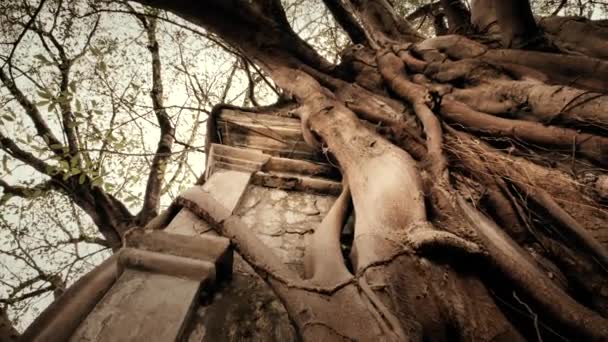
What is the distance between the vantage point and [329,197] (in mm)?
2449

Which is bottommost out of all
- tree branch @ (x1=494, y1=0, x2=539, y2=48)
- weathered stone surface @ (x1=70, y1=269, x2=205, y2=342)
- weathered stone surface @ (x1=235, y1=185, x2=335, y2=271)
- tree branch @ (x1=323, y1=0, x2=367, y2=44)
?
weathered stone surface @ (x1=235, y1=185, x2=335, y2=271)

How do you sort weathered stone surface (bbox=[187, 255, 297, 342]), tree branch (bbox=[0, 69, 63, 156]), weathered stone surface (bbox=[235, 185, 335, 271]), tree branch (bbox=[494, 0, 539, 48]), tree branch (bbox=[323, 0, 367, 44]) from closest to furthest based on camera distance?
weathered stone surface (bbox=[187, 255, 297, 342]) < weathered stone surface (bbox=[235, 185, 335, 271]) < tree branch (bbox=[494, 0, 539, 48]) < tree branch (bbox=[323, 0, 367, 44]) < tree branch (bbox=[0, 69, 63, 156])

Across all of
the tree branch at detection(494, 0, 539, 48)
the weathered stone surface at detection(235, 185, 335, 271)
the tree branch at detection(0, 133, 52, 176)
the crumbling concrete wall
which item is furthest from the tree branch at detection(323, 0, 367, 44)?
the tree branch at detection(0, 133, 52, 176)

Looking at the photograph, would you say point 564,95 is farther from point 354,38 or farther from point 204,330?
point 354,38

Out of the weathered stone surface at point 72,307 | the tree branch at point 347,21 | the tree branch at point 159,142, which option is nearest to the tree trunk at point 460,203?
the weathered stone surface at point 72,307

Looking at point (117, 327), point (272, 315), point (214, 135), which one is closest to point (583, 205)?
point (272, 315)

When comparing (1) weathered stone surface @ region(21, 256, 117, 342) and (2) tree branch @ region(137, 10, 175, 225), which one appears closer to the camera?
(1) weathered stone surface @ region(21, 256, 117, 342)

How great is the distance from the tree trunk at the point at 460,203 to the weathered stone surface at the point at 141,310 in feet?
0.90

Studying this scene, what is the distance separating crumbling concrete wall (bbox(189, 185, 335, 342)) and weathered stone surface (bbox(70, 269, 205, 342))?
0.34 ft

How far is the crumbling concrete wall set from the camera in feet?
3.84

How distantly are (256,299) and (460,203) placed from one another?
0.96 meters

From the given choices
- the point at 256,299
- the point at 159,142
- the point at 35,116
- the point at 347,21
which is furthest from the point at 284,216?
the point at 35,116

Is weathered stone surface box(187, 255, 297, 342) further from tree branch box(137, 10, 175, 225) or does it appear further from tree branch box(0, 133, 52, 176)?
tree branch box(0, 133, 52, 176)

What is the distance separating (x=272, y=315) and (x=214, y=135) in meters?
2.05
